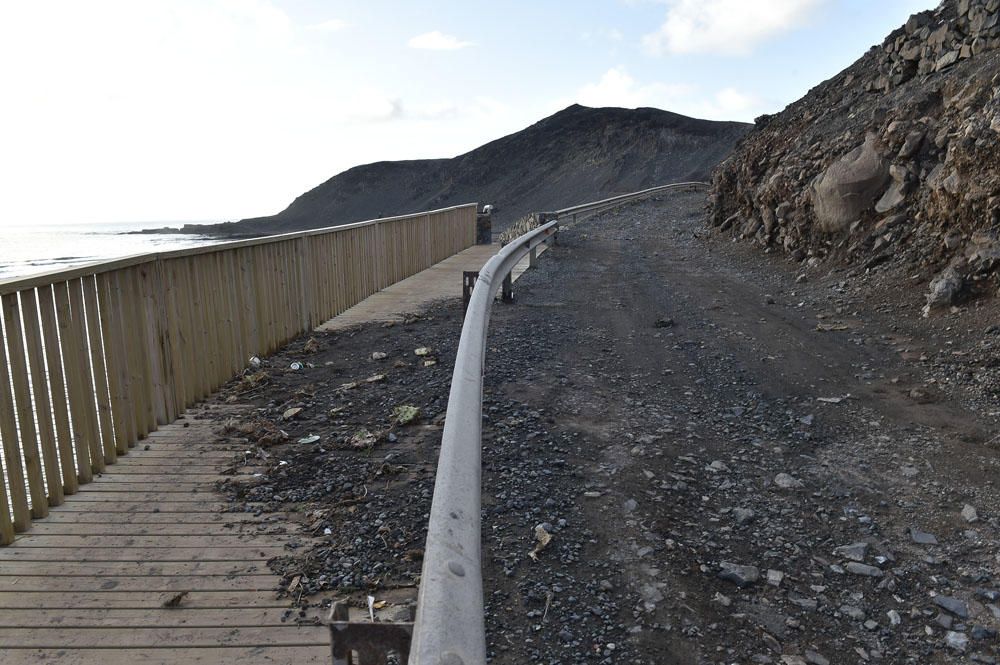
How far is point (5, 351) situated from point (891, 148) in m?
10.3

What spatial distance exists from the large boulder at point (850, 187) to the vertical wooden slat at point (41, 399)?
379 inches

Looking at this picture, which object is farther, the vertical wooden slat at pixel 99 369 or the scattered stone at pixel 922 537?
the vertical wooden slat at pixel 99 369

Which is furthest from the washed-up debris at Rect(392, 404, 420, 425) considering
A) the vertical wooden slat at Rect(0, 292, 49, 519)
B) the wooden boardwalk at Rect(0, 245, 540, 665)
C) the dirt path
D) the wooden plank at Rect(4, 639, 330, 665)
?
the wooden plank at Rect(4, 639, 330, 665)

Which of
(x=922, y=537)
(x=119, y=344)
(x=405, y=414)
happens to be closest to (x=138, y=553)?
(x=119, y=344)

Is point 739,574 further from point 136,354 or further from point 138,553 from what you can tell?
point 136,354

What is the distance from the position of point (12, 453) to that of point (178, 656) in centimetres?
178

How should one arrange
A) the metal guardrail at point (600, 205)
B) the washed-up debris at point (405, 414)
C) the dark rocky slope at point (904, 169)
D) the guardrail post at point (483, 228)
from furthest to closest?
the guardrail post at point (483, 228) → the metal guardrail at point (600, 205) → the dark rocky slope at point (904, 169) → the washed-up debris at point (405, 414)

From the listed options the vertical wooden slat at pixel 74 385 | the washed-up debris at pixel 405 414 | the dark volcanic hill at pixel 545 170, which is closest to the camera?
the vertical wooden slat at pixel 74 385

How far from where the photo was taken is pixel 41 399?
3.80 m

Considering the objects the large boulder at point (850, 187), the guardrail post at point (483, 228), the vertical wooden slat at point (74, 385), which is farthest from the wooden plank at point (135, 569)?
the guardrail post at point (483, 228)

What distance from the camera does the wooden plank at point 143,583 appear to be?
303cm

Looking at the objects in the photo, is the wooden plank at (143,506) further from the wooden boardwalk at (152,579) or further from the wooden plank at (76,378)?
the wooden plank at (76,378)

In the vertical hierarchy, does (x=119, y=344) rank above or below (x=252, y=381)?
above

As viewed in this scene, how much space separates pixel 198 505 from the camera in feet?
12.6
